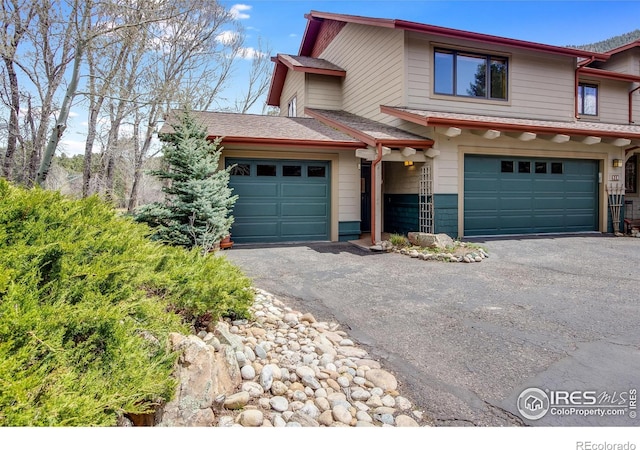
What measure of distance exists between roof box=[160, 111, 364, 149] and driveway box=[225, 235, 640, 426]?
294 centimetres

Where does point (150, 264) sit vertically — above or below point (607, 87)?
below

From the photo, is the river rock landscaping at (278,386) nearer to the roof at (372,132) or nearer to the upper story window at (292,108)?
the roof at (372,132)

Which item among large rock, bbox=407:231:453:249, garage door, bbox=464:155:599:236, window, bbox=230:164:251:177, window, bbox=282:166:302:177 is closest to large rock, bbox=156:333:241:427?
large rock, bbox=407:231:453:249

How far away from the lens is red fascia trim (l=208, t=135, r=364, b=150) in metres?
8.69

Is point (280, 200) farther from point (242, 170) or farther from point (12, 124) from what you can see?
point (12, 124)

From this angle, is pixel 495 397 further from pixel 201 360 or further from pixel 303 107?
pixel 303 107

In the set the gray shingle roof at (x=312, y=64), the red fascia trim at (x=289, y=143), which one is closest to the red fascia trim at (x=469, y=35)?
the gray shingle roof at (x=312, y=64)

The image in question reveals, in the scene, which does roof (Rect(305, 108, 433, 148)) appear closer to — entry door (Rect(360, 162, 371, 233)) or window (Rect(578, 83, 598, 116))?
entry door (Rect(360, 162, 371, 233))

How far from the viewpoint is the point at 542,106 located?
10820 mm

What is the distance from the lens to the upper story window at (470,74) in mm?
9914

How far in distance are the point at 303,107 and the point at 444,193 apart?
645cm

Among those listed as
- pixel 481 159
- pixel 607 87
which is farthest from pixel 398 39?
pixel 607 87

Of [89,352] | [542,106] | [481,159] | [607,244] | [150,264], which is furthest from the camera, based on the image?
Result: [542,106]

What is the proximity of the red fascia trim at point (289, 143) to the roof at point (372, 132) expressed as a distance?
33cm
